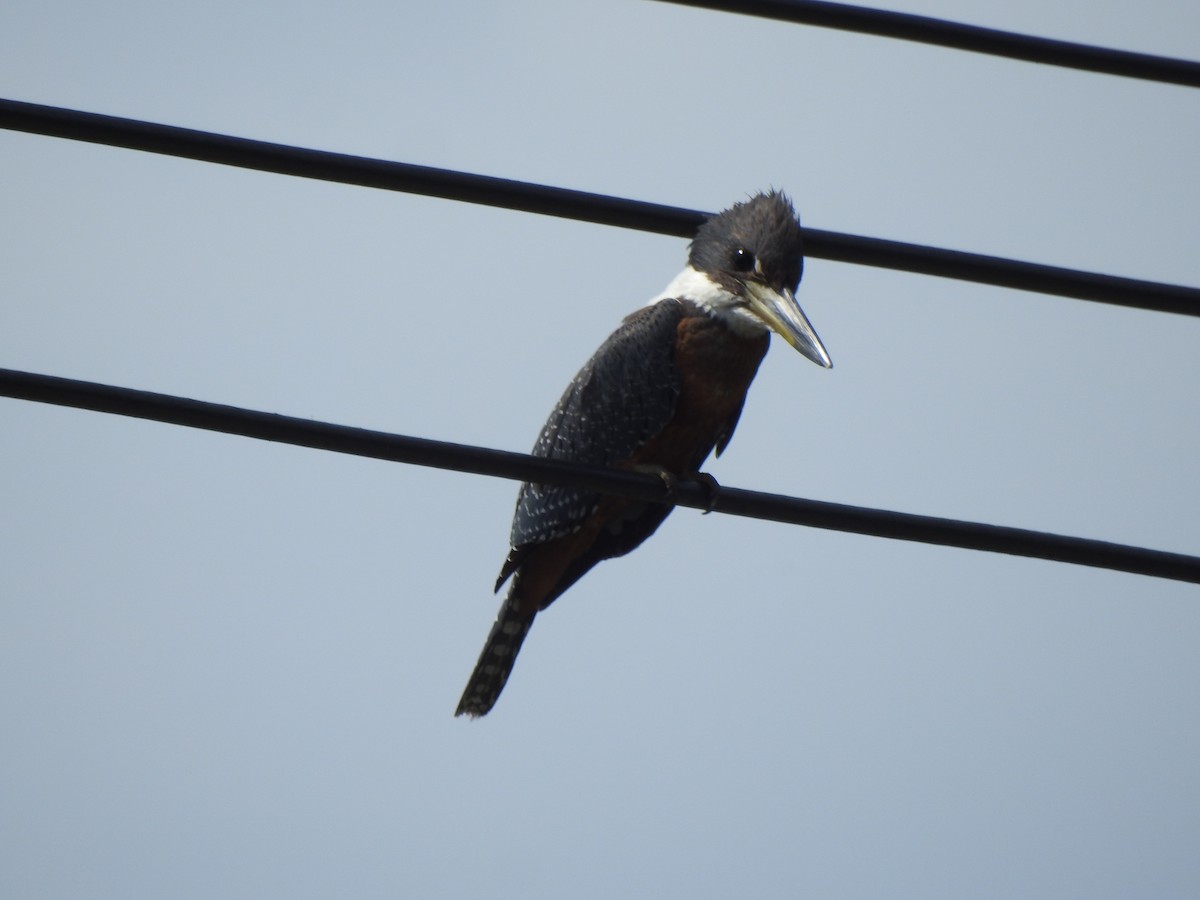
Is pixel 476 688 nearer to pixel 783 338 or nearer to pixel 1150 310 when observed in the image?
pixel 783 338

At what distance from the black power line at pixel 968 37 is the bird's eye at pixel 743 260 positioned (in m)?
1.53

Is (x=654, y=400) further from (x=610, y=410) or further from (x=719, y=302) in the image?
(x=719, y=302)

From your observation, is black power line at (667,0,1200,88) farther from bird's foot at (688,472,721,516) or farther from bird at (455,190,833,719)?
bird at (455,190,833,719)

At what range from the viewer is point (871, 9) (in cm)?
284

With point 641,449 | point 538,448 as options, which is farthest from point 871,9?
point 538,448

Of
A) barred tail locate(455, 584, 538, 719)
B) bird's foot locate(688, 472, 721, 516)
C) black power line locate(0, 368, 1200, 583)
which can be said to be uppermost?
black power line locate(0, 368, 1200, 583)

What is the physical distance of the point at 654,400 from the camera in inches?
172

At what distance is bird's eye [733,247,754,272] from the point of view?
439 cm

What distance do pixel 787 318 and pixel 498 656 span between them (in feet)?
4.94

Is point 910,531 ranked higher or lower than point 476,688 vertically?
higher

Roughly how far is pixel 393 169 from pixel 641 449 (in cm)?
190

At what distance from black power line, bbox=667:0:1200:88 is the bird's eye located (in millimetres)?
1526

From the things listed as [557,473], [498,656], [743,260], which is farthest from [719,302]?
[557,473]

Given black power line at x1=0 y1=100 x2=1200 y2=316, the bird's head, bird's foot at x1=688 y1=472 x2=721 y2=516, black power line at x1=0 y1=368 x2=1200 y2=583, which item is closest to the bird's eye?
the bird's head
